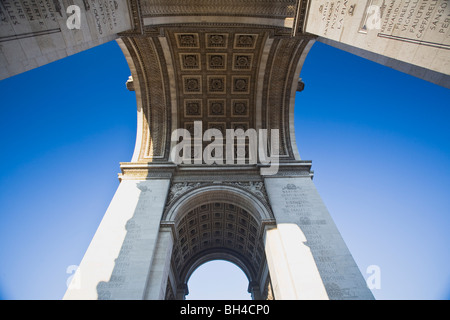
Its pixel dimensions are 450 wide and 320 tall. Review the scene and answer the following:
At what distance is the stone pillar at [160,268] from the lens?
22.3 ft

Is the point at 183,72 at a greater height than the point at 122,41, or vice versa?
the point at 183,72

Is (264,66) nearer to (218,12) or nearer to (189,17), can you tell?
(218,12)

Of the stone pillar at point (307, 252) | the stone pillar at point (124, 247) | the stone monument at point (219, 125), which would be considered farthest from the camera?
the stone pillar at point (307, 252)

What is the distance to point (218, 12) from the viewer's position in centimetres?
802

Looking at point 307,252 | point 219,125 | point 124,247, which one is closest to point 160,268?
point 124,247

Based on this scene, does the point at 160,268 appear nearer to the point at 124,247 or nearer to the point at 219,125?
the point at 124,247

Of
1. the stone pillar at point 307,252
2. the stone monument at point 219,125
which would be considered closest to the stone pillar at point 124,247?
the stone monument at point 219,125

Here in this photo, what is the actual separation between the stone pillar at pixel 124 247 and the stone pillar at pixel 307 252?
425 cm

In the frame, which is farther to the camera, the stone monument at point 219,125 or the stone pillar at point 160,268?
the stone pillar at point 160,268

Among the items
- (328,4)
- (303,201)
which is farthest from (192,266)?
(328,4)

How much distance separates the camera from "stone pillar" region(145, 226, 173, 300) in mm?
6801

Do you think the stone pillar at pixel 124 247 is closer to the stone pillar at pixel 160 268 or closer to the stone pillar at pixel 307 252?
the stone pillar at pixel 160 268

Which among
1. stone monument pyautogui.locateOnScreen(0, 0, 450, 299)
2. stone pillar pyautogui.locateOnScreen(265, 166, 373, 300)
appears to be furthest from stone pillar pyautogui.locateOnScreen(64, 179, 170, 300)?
stone pillar pyautogui.locateOnScreen(265, 166, 373, 300)

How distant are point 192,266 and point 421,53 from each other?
12904 millimetres
